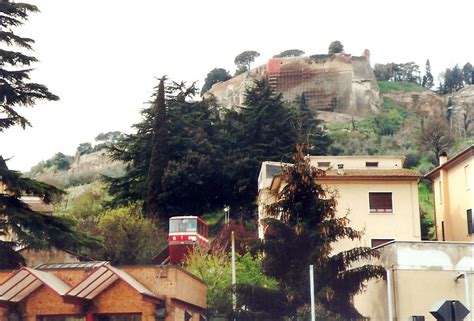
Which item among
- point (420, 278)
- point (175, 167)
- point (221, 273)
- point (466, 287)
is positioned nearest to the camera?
point (466, 287)

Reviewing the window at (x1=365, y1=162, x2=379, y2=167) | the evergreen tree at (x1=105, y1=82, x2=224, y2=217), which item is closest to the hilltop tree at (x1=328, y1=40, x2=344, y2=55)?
the evergreen tree at (x1=105, y1=82, x2=224, y2=217)

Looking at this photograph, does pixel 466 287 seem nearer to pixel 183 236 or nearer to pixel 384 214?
pixel 384 214

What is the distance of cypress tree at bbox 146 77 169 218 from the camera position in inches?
2308

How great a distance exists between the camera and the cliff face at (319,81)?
4742 inches

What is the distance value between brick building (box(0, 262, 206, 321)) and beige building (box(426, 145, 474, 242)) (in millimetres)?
19268

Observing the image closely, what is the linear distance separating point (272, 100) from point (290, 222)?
38.5 meters

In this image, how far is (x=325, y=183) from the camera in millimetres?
44938

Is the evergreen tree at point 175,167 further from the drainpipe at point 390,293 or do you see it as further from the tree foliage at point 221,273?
the drainpipe at point 390,293

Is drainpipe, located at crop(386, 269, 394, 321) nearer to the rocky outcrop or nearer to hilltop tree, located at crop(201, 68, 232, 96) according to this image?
the rocky outcrop

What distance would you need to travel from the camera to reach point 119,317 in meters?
28.4

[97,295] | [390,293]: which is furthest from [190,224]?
[97,295]

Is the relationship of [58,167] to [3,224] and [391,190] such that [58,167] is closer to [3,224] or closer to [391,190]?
[391,190]

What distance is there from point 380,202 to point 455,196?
3.92m

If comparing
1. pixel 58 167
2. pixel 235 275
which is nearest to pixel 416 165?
pixel 235 275
